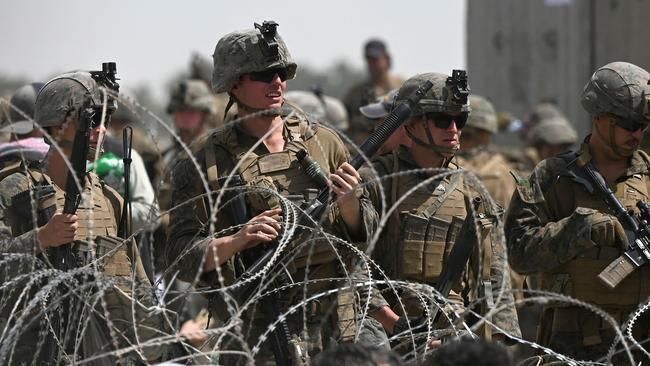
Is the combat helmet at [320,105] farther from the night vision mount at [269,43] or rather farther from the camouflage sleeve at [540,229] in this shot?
the night vision mount at [269,43]

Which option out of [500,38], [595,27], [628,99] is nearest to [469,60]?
[500,38]

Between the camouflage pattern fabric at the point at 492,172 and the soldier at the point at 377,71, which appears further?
the soldier at the point at 377,71

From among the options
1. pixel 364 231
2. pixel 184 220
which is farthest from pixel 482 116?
pixel 184 220

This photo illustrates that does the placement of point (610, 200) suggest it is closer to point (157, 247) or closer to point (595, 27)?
point (157, 247)

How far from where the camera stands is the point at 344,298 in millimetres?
7047

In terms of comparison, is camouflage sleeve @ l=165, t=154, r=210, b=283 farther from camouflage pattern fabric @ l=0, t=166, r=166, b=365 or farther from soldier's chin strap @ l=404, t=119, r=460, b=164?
soldier's chin strap @ l=404, t=119, r=460, b=164

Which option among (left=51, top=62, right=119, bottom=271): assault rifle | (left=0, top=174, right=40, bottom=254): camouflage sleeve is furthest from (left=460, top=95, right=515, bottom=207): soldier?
(left=0, top=174, right=40, bottom=254): camouflage sleeve

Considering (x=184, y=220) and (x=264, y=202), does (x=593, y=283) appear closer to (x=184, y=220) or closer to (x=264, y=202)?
(x=264, y=202)

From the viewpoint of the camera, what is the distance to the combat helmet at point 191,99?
13.1m

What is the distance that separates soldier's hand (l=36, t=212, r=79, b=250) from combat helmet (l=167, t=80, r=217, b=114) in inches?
248

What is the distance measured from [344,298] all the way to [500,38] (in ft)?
46.6

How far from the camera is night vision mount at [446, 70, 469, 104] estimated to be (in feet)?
A: 24.0

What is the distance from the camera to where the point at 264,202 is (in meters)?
7.04

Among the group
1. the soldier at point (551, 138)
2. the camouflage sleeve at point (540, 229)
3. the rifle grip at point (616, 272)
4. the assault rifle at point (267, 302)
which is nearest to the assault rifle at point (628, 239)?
the rifle grip at point (616, 272)
